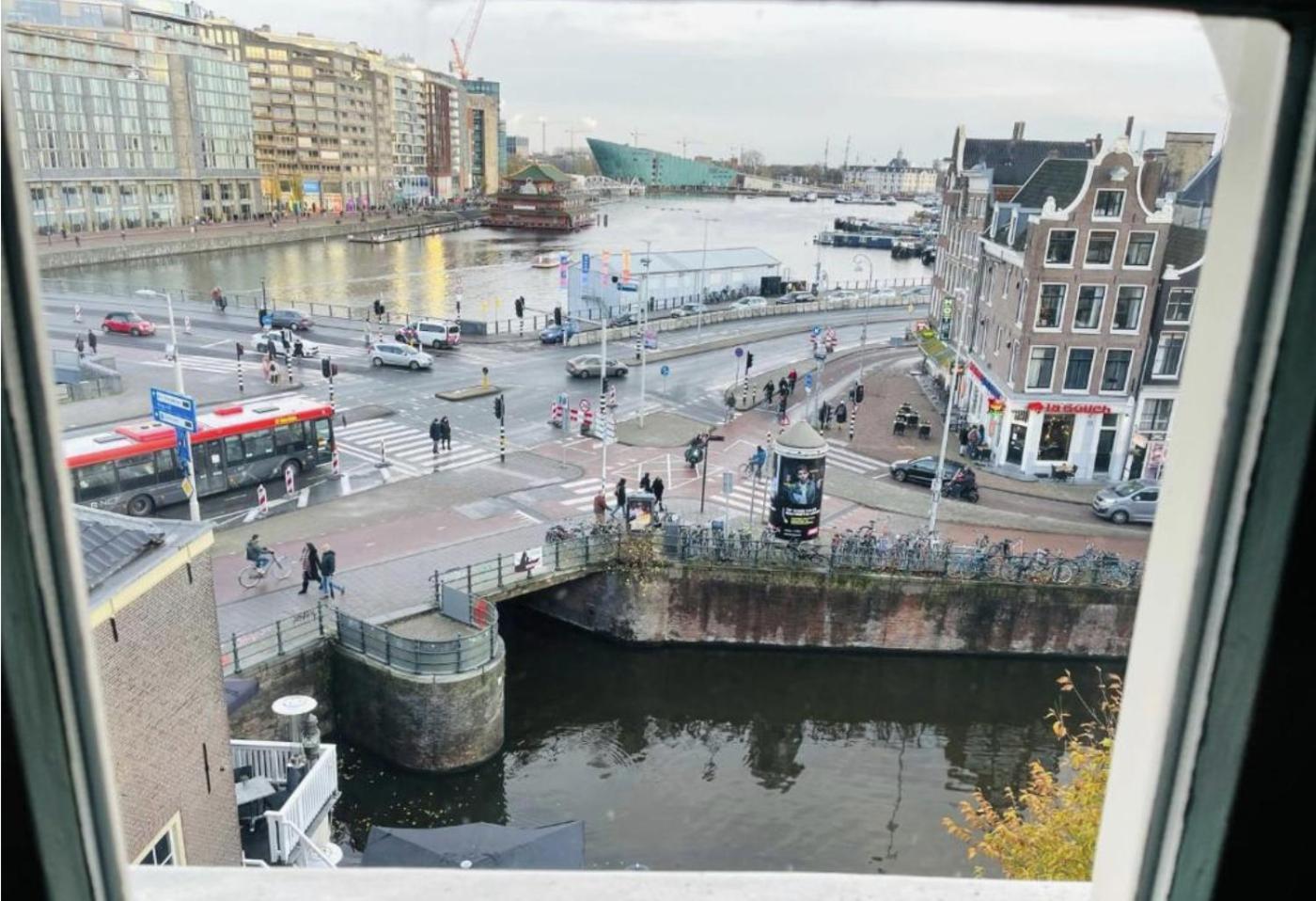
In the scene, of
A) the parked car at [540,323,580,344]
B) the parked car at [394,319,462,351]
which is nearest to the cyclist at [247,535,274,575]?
the parked car at [394,319,462,351]

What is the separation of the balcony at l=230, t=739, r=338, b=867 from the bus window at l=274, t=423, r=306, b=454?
471 inches

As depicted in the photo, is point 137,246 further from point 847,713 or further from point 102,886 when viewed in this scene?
point 102,886

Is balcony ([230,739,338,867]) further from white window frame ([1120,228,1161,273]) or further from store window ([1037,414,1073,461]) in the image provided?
white window frame ([1120,228,1161,273])

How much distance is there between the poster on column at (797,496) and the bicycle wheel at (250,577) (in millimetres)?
10038

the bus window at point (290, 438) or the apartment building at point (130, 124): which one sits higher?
the apartment building at point (130, 124)

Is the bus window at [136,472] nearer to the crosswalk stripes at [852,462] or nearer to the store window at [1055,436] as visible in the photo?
the crosswalk stripes at [852,462]

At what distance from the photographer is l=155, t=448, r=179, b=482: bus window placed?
19500 mm

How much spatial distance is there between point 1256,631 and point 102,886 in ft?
4.97

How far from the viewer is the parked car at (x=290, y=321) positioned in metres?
39.7

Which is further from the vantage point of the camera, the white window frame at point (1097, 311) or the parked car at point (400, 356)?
the parked car at point (400, 356)

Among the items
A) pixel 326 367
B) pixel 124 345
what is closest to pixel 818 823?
pixel 326 367

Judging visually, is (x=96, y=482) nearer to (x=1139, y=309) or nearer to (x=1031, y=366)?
(x=1031, y=366)

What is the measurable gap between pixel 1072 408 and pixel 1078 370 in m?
1.10

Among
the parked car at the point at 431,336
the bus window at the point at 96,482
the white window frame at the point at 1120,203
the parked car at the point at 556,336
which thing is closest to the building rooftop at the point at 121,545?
the bus window at the point at 96,482
